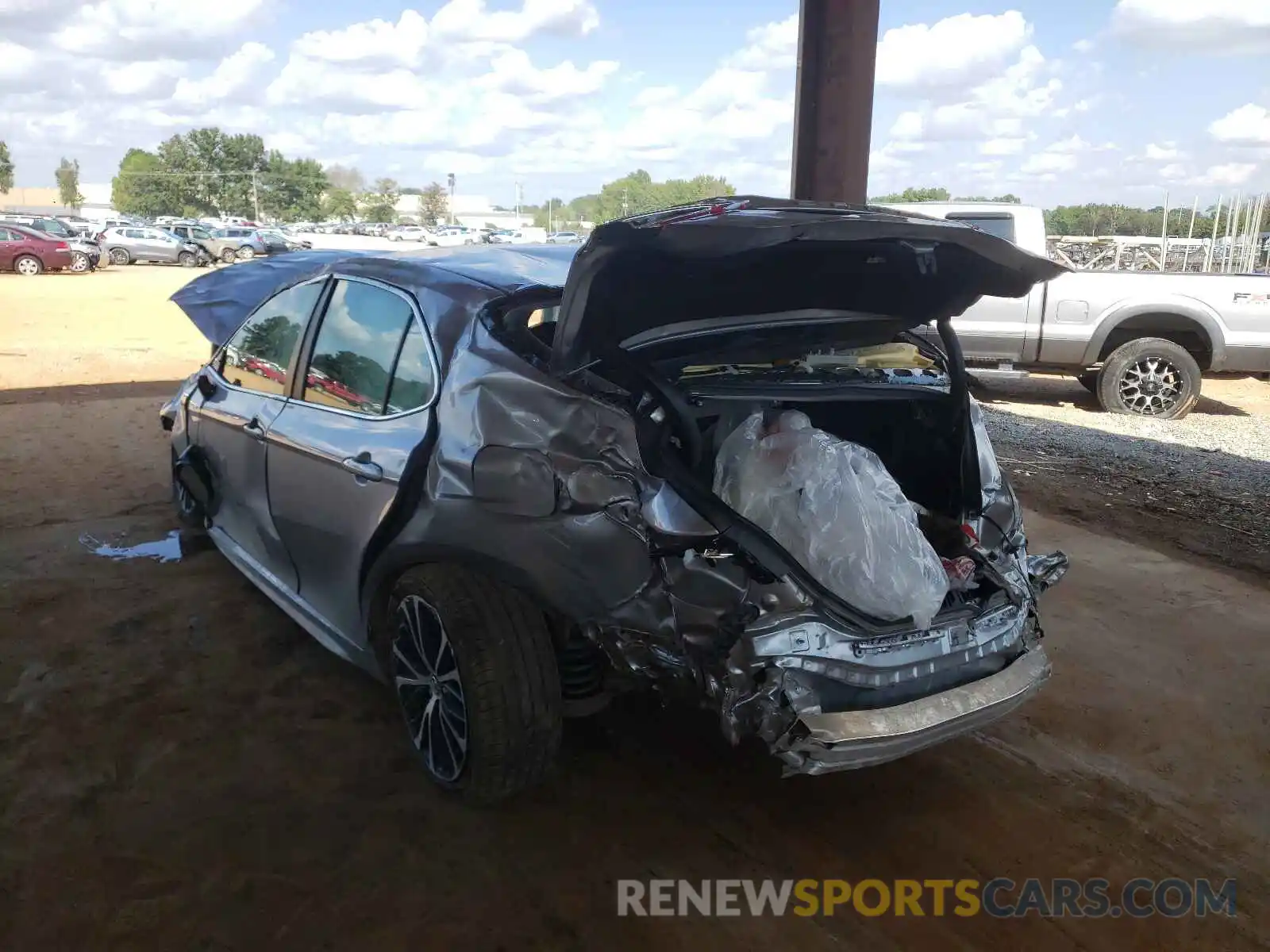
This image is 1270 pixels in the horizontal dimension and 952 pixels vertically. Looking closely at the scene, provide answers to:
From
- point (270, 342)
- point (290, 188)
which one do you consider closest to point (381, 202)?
point (290, 188)

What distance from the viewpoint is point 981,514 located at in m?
3.34

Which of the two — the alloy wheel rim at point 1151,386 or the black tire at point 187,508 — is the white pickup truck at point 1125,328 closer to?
the alloy wheel rim at point 1151,386

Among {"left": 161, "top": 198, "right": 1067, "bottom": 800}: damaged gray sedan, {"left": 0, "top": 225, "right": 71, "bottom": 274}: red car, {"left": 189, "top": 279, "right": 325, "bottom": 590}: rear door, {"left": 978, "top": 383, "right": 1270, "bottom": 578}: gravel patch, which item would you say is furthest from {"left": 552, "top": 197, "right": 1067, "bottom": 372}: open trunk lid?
{"left": 0, "top": 225, "right": 71, "bottom": 274}: red car

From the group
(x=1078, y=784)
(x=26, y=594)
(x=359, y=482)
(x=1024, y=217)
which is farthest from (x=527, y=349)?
(x=1024, y=217)

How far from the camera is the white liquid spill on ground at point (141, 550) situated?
512cm

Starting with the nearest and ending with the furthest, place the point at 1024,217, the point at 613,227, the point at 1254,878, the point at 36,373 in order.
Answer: the point at 613,227
the point at 1254,878
the point at 1024,217
the point at 36,373

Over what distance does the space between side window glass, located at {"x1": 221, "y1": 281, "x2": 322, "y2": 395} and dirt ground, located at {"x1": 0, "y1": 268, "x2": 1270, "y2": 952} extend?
1.12 meters

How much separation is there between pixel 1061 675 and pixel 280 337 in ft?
11.8

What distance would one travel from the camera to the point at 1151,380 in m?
9.84

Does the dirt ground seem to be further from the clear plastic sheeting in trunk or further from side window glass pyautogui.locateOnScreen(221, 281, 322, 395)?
side window glass pyautogui.locateOnScreen(221, 281, 322, 395)

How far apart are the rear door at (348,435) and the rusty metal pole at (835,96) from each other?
173 inches

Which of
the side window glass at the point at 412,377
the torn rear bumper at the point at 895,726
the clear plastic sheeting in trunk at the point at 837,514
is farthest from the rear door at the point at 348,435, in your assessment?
the torn rear bumper at the point at 895,726

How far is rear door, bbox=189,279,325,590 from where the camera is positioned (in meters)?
3.85

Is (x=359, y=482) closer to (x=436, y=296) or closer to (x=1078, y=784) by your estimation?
(x=436, y=296)
